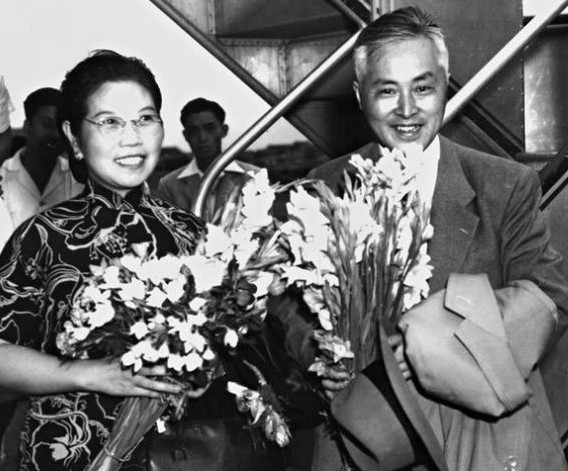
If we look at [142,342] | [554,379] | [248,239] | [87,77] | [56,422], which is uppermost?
[87,77]

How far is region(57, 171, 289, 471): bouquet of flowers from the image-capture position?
2850mm

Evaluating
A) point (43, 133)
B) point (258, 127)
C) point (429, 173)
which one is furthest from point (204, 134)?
point (429, 173)

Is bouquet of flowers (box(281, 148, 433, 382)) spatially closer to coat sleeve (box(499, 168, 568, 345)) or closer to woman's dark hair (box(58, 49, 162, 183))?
coat sleeve (box(499, 168, 568, 345))

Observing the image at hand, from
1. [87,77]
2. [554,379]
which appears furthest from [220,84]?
[87,77]

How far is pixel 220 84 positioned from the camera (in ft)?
20.9

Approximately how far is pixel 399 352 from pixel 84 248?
2.52 feet

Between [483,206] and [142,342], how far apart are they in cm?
94

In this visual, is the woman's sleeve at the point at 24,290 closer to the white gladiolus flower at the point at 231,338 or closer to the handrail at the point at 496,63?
the white gladiolus flower at the point at 231,338

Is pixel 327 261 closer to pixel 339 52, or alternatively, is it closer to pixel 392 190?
pixel 392 190

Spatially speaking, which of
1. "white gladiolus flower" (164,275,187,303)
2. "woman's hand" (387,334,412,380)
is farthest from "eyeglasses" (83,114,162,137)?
"woman's hand" (387,334,412,380)

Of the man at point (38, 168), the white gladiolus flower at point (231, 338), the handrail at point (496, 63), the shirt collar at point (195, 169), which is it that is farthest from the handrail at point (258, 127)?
the white gladiolus flower at point (231, 338)

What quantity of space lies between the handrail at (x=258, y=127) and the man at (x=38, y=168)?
51.2 inches

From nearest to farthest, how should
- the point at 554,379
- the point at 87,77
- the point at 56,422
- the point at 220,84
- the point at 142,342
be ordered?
1. the point at 142,342
2. the point at 56,422
3. the point at 87,77
4. the point at 554,379
5. the point at 220,84

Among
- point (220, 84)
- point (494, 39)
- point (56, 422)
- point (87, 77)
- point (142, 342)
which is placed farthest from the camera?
point (220, 84)
